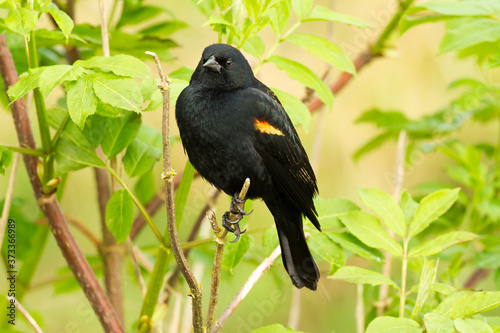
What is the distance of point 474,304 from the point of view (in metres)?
1.48

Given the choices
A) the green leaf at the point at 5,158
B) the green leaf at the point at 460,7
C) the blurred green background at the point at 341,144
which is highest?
the green leaf at the point at 460,7

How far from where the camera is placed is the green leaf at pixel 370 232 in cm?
181

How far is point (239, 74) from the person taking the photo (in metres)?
2.11

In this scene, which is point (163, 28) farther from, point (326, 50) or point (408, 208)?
point (408, 208)

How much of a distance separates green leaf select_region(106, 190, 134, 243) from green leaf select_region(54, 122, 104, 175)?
0.41ft

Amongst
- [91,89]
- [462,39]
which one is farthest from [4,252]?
[462,39]

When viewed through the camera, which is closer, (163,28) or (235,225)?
(235,225)

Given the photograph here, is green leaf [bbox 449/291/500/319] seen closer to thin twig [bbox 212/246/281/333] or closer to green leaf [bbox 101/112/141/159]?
thin twig [bbox 212/246/281/333]

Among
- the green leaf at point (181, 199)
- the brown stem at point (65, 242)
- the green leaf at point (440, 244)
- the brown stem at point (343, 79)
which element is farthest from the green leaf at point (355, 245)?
the brown stem at point (343, 79)

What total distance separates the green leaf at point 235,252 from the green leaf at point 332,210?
0.88 ft

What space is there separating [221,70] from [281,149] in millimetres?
354

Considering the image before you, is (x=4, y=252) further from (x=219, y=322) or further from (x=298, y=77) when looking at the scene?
(x=298, y=77)

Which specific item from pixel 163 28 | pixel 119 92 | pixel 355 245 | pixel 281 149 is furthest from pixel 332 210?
pixel 163 28

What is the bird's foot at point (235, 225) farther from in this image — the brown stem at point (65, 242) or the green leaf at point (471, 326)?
the green leaf at point (471, 326)
